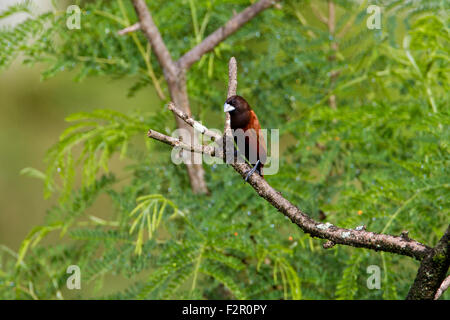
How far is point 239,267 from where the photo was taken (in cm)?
111

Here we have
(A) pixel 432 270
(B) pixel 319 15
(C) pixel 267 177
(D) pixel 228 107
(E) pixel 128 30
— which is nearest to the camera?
(A) pixel 432 270

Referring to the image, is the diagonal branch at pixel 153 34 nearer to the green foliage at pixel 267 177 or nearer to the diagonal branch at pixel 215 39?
the diagonal branch at pixel 215 39

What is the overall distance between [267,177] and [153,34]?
48 cm

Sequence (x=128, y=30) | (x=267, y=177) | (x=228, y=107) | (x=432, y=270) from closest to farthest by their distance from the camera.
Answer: (x=432, y=270) → (x=228, y=107) → (x=267, y=177) → (x=128, y=30)

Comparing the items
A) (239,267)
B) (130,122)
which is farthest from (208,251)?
(130,122)

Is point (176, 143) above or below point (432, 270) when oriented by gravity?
above

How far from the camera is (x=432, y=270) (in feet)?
1.99

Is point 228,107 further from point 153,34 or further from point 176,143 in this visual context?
point 153,34

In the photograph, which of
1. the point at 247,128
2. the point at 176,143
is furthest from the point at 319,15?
the point at 176,143

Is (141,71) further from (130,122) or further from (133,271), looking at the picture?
(133,271)

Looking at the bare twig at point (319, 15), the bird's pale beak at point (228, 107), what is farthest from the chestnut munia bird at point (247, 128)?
the bare twig at point (319, 15)

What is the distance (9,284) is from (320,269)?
0.76 meters

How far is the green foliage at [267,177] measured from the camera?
1117mm

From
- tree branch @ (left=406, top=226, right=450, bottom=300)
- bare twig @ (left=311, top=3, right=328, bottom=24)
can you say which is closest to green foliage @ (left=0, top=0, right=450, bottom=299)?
bare twig @ (left=311, top=3, right=328, bottom=24)
